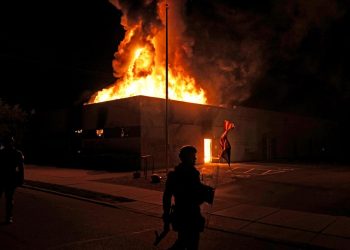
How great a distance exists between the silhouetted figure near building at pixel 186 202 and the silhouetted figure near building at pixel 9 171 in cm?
450

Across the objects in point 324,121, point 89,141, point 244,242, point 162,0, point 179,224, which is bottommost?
point 244,242

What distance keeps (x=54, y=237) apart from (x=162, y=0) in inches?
884

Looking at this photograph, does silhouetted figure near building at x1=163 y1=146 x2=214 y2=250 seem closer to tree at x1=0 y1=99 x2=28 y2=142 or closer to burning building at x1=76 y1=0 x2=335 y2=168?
burning building at x1=76 y1=0 x2=335 y2=168

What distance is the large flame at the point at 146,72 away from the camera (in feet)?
84.7

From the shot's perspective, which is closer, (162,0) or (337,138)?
(162,0)

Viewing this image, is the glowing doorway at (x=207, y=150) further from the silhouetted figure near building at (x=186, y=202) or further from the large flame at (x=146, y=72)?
the silhouetted figure near building at (x=186, y=202)

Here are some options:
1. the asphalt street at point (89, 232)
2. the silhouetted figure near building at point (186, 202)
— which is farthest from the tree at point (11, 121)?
the silhouetted figure near building at point (186, 202)

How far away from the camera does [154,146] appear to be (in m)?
22.3

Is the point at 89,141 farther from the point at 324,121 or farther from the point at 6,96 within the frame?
the point at 324,121

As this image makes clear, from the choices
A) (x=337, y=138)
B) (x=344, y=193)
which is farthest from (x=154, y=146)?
(x=337, y=138)

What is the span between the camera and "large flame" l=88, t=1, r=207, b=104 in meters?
25.8

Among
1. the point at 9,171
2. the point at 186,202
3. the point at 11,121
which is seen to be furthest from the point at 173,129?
the point at 186,202

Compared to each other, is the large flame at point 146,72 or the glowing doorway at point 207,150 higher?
the large flame at point 146,72

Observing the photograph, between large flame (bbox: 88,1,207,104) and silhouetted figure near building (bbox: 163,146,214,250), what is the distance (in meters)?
20.9
